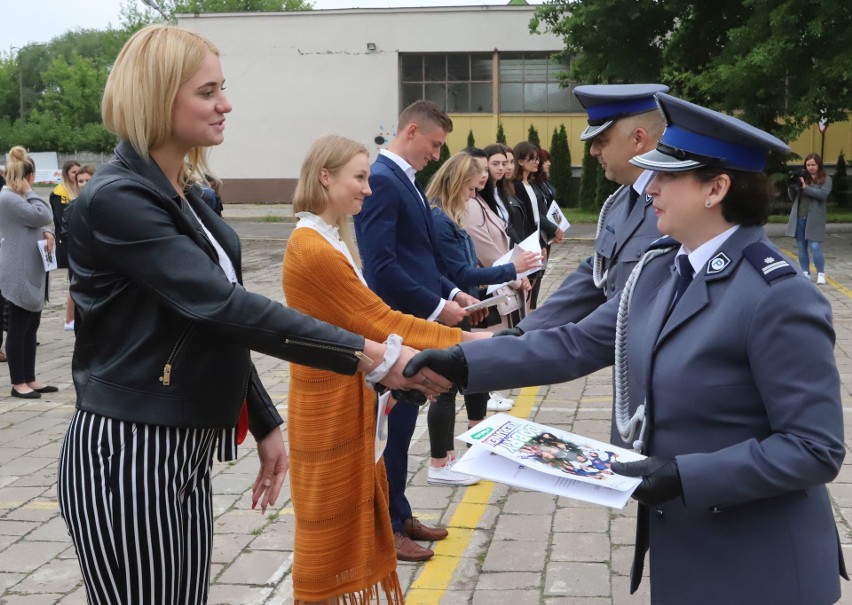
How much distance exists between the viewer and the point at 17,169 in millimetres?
9469

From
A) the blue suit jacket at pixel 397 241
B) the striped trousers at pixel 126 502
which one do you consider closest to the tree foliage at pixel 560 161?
the blue suit jacket at pixel 397 241

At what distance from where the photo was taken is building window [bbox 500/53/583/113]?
37906 mm

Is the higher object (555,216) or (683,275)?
(683,275)

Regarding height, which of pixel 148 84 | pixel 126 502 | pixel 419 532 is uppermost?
pixel 148 84

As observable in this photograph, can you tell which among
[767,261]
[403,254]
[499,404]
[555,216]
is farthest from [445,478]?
[555,216]

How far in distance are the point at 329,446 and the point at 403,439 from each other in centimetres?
112

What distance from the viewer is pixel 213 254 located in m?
2.74

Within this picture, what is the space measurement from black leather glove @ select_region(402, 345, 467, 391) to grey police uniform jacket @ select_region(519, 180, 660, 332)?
73 cm

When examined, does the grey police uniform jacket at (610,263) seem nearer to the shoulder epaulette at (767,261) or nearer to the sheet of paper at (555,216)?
the shoulder epaulette at (767,261)

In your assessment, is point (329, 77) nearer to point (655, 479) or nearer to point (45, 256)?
point (45, 256)

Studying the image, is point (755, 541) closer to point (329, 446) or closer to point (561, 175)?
point (329, 446)

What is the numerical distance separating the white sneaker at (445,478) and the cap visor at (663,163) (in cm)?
383

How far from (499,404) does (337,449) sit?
14.4 feet

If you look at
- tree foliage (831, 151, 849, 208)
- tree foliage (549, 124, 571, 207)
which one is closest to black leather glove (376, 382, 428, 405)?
tree foliage (549, 124, 571, 207)
